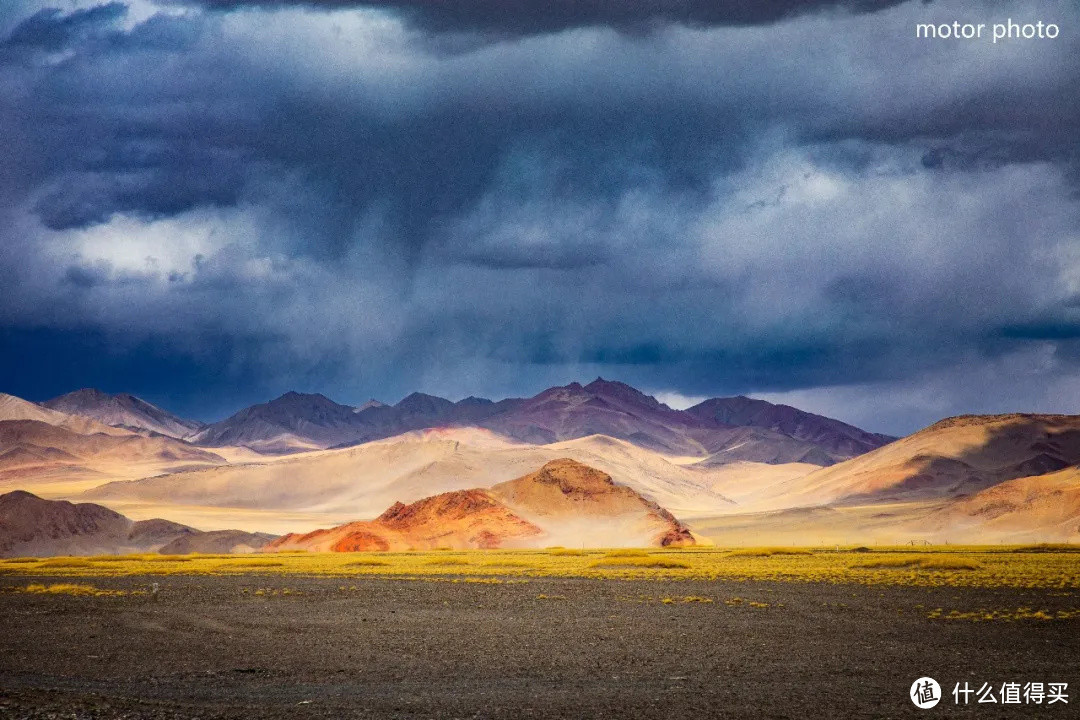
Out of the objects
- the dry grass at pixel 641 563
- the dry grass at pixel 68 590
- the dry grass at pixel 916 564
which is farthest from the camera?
the dry grass at pixel 641 563

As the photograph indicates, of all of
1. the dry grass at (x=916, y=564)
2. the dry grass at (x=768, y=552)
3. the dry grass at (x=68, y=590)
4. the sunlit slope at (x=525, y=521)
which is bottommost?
the dry grass at (x=68, y=590)

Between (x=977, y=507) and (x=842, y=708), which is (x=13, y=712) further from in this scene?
(x=977, y=507)

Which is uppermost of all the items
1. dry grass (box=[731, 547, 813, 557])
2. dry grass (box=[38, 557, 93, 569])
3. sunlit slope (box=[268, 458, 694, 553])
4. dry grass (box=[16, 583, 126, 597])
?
sunlit slope (box=[268, 458, 694, 553])

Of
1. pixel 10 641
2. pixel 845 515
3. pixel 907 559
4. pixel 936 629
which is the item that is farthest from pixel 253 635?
pixel 845 515

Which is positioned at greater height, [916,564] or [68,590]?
[916,564]

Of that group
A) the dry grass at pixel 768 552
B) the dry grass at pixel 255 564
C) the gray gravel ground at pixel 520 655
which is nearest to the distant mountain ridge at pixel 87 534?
the dry grass at pixel 255 564

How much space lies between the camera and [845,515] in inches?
7151

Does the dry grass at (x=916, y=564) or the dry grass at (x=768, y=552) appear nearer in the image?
the dry grass at (x=916, y=564)

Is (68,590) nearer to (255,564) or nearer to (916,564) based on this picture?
(255,564)

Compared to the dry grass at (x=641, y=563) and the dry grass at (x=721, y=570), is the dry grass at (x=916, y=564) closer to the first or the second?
the dry grass at (x=721, y=570)

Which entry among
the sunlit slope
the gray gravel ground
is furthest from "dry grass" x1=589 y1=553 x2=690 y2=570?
the sunlit slope

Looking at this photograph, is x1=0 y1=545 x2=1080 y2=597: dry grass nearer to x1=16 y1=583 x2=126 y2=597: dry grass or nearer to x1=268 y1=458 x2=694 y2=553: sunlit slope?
x1=16 y1=583 x2=126 y2=597: dry grass

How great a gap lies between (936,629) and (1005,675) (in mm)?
8674

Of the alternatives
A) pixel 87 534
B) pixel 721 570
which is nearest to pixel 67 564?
pixel 721 570
